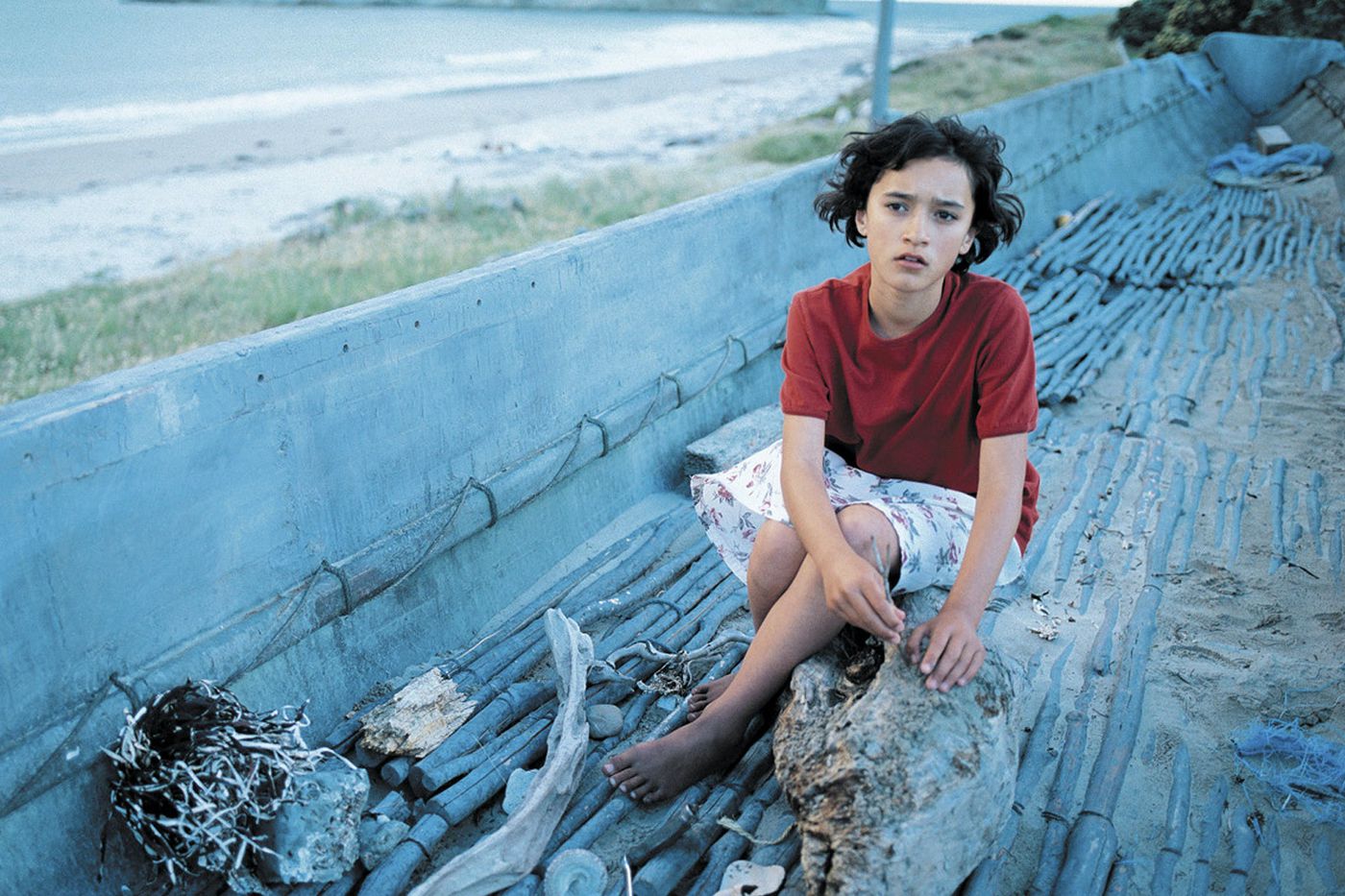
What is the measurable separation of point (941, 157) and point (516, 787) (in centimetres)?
167

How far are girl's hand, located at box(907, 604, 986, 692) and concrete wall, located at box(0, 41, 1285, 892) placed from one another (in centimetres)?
140

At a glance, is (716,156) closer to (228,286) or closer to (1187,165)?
(1187,165)

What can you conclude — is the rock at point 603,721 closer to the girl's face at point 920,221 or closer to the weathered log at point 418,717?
the weathered log at point 418,717

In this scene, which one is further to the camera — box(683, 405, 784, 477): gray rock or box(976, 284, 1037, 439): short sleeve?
box(683, 405, 784, 477): gray rock

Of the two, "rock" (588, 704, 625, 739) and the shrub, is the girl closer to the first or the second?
"rock" (588, 704, 625, 739)

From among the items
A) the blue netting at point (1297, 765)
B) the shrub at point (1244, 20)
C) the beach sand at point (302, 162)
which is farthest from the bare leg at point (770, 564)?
the shrub at point (1244, 20)

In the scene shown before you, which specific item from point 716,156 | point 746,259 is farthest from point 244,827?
point 716,156

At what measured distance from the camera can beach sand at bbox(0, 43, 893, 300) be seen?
43.7 ft

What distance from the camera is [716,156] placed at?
17.2 m

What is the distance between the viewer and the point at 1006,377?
7.57 feet

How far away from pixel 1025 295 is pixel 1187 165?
6460mm

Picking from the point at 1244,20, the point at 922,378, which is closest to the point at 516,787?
the point at 922,378

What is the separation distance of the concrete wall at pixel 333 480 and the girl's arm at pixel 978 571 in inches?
56.1

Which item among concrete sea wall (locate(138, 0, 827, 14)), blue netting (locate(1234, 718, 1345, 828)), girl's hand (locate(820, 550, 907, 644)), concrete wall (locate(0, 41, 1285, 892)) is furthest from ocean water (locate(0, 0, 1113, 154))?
blue netting (locate(1234, 718, 1345, 828))
